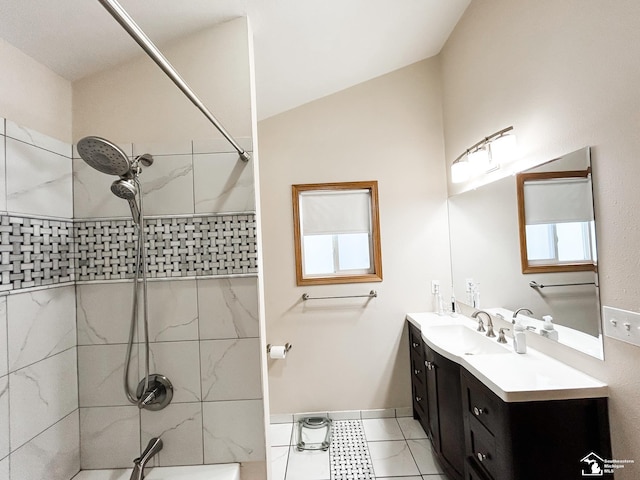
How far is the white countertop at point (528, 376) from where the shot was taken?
1227 mm

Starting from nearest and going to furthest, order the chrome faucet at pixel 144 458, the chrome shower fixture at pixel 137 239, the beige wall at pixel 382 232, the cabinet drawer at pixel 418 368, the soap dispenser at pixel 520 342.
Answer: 1. the chrome shower fixture at pixel 137 239
2. the chrome faucet at pixel 144 458
3. the soap dispenser at pixel 520 342
4. the cabinet drawer at pixel 418 368
5. the beige wall at pixel 382 232

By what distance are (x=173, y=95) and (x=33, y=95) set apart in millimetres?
550

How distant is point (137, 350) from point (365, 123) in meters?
2.42

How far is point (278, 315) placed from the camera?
275cm

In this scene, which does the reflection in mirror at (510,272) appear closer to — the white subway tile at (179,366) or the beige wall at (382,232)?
the beige wall at (382,232)

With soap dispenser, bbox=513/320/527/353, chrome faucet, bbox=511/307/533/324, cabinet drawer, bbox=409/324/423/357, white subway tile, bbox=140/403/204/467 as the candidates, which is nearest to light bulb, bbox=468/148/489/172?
chrome faucet, bbox=511/307/533/324

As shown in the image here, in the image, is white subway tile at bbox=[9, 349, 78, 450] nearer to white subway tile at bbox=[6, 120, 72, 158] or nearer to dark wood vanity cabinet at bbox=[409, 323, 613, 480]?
white subway tile at bbox=[6, 120, 72, 158]

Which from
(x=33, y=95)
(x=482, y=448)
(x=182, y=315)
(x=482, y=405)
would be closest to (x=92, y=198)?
(x=33, y=95)

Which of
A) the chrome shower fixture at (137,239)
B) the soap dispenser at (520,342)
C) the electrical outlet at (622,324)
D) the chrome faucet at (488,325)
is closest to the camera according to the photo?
the electrical outlet at (622,324)

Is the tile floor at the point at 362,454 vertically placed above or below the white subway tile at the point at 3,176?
below

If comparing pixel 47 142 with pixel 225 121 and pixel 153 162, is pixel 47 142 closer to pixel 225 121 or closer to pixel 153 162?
pixel 153 162

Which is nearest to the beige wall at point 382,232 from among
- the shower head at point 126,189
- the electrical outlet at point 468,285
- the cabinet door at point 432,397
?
the electrical outlet at point 468,285

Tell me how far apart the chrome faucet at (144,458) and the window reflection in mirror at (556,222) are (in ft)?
6.77

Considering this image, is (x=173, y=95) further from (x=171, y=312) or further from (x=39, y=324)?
(x=39, y=324)
